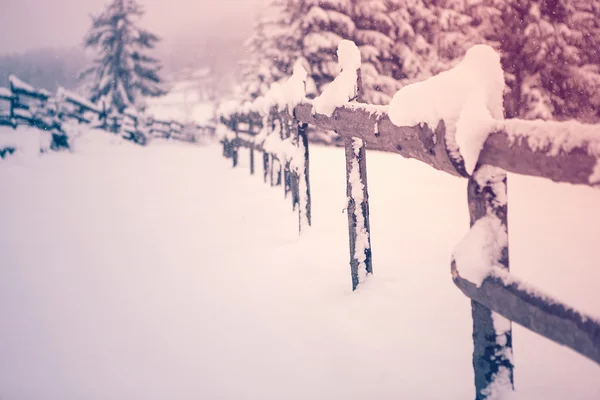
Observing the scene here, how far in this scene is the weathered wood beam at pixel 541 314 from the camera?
4.37 ft

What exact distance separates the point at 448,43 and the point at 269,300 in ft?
57.4

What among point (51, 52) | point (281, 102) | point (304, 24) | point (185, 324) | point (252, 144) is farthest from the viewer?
point (51, 52)

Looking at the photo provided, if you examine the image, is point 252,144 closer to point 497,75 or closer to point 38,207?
point 38,207

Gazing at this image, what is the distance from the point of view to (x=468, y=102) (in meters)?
1.78

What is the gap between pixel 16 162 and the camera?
11633mm

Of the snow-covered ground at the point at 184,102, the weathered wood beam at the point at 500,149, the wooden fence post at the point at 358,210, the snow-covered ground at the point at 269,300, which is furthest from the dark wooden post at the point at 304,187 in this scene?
the snow-covered ground at the point at 184,102

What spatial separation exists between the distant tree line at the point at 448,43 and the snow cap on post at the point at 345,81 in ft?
40.2

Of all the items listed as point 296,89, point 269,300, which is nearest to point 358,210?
point 269,300

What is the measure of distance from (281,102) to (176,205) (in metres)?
2.83

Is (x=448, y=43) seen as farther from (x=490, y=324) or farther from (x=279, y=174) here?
(x=490, y=324)

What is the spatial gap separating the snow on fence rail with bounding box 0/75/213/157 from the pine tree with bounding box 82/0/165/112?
5.91m

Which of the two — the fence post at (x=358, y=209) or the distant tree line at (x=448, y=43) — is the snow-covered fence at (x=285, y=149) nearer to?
the fence post at (x=358, y=209)

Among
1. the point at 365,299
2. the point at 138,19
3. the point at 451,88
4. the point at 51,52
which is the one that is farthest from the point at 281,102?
the point at 51,52

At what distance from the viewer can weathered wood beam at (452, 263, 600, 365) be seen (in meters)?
1.33
